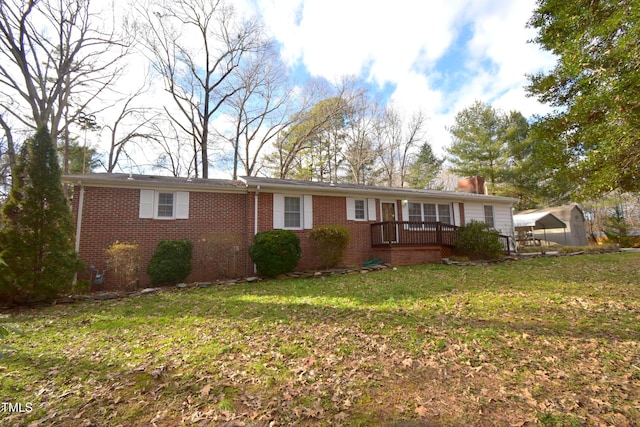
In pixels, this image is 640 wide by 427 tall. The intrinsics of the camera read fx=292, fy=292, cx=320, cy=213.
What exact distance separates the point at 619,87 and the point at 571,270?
547 cm

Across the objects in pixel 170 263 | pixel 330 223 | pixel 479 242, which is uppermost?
pixel 330 223

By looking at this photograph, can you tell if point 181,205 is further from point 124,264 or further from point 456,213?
point 456,213

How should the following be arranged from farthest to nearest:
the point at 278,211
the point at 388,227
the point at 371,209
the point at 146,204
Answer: the point at 371,209
the point at 388,227
the point at 278,211
the point at 146,204

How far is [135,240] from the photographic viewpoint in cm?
922

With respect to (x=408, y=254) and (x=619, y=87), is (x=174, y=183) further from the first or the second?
(x=619, y=87)

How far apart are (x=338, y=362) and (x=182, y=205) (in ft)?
27.3

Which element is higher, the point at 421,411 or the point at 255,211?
the point at 255,211

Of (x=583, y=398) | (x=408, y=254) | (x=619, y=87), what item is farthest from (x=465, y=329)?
(x=408, y=254)

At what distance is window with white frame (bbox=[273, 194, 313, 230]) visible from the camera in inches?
431

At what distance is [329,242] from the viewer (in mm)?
10023

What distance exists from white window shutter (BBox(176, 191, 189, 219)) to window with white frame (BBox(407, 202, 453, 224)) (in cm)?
925

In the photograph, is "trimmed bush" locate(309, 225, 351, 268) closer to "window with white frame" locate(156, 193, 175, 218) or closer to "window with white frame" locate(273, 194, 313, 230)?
"window with white frame" locate(273, 194, 313, 230)

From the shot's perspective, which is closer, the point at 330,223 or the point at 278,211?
the point at 278,211

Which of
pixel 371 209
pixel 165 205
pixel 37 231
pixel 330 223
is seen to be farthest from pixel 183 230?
pixel 371 209
